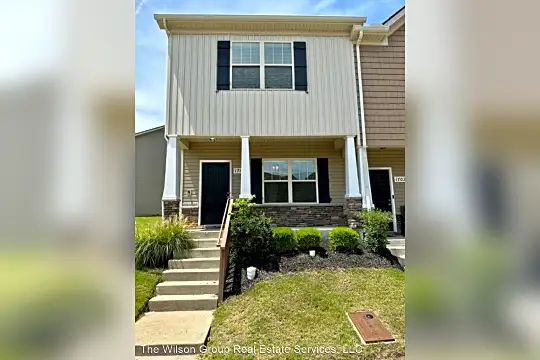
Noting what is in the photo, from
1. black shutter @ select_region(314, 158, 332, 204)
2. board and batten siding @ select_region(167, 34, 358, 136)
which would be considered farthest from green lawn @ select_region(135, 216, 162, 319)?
black shutter @ select_region(314, 158, 332, 204)

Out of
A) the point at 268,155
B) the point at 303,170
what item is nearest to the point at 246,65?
the point at 268,155

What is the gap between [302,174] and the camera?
9.21m

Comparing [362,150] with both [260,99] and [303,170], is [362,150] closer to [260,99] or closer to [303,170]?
[303,170]

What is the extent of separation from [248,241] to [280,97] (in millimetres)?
4160

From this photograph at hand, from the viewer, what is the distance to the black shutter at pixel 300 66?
839 cm

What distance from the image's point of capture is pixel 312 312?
411cm

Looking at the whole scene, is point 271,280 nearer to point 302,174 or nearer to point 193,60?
point 302,174

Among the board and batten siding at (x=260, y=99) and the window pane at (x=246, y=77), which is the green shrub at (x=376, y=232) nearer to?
the board and batten siding at (x=260, y=99)
